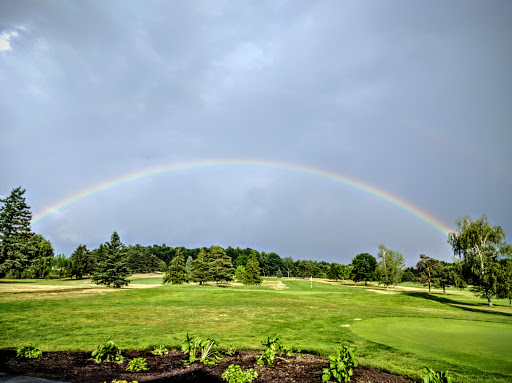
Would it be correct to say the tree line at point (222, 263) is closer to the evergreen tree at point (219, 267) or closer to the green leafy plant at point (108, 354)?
the evergreen tree at point (219, 267)

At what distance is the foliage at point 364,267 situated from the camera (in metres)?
83.1

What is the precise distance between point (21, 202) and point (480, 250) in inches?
2998

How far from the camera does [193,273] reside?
57.6 meters

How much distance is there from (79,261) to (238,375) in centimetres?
8722

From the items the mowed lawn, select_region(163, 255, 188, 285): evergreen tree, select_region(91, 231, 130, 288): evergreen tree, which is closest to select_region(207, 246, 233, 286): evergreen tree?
select_region(163, 255, 188, 285): evergreen tree

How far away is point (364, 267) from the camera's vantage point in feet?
275

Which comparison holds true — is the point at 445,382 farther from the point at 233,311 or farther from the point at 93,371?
the point at 233,311

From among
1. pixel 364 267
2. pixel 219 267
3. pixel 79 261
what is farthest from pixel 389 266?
pixel 79 261

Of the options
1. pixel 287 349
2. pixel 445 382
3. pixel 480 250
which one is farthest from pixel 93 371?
pixel 480 250

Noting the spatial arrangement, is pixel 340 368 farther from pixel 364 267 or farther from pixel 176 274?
pixel 364 267

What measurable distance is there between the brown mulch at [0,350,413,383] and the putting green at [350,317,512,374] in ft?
13.4

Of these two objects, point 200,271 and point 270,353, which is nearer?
point 270,353

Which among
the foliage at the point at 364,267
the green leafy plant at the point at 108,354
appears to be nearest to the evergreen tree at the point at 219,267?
the foliage at the point at 364,267

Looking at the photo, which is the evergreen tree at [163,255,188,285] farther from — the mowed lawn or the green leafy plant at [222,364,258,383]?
Answer: the green leafy plant at [222,364,258,383]
